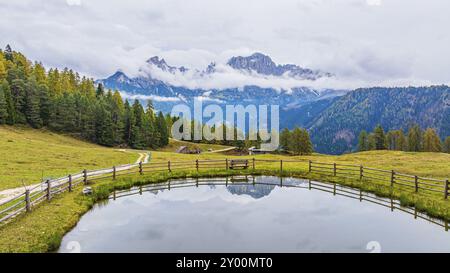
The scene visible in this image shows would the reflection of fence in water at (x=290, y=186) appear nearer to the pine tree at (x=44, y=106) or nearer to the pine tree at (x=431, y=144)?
the pine tree at (x=44, y=106)

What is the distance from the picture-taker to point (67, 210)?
77.6 feet

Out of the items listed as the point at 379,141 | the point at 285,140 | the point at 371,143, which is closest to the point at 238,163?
the point at 285,140

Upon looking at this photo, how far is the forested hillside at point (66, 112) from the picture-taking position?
93312 millimetres

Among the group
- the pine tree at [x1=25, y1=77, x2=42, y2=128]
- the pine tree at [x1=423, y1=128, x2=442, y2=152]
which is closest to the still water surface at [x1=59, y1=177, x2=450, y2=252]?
the pine tree at [x1=25, y1=77, x2=42, y2=128]

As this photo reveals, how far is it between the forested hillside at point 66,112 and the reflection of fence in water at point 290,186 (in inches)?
2663

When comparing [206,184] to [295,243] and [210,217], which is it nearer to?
[210,217]

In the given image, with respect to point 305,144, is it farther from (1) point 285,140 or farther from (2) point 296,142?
(1) point 285,140

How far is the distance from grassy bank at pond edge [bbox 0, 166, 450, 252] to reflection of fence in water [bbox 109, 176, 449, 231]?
0.75m

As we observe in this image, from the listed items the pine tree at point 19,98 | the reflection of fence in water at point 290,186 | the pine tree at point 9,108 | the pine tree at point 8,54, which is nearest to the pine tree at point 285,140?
the pine tree at point 19,98

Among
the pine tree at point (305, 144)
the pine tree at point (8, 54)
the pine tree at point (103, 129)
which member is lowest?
the pine tree at point (305, 144)

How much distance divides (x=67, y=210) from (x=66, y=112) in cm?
8460

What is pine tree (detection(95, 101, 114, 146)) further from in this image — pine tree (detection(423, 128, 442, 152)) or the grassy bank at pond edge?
pine tree (detection(423, 128, 442, 152))
